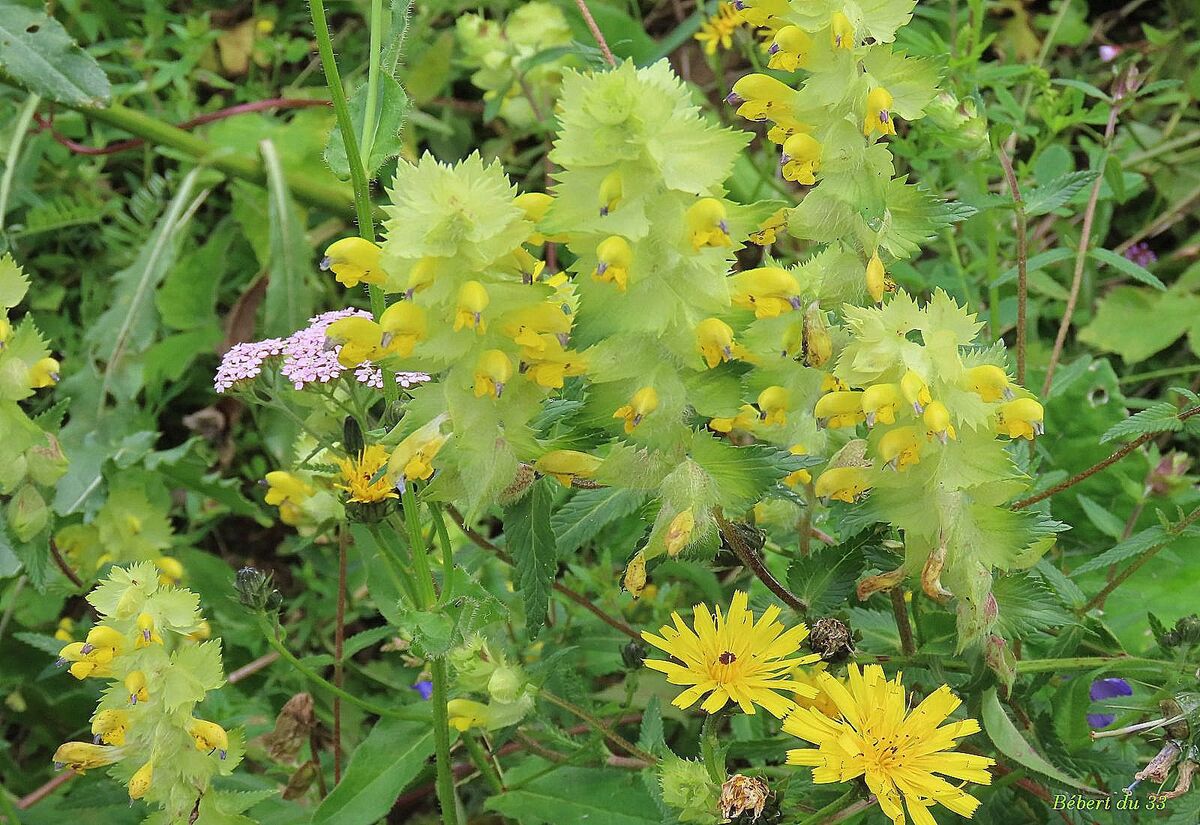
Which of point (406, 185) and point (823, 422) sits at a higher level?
point (406, 185)

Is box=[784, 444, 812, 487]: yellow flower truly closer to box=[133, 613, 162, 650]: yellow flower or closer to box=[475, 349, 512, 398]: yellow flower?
box=[475, 349, 512, 398]: yellow flower

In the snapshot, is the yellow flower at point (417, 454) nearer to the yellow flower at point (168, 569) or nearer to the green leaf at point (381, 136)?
the green leaf at point (381, 136)

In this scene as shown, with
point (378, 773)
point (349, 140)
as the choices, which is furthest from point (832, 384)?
point (378, 773)

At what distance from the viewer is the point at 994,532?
2.81 ft

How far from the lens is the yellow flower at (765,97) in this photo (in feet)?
3.00

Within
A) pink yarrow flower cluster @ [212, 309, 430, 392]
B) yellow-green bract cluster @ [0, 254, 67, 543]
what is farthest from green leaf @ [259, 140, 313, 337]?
pink yarrow flower cluster @ [212, 309, 430, 392]

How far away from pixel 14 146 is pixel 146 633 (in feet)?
4.51

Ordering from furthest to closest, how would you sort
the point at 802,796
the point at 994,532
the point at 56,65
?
the point at 56,65 → the point at 802,796 → the point at 994,532

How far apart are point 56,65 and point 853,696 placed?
4.95 feet

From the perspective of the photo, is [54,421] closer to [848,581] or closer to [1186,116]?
[848,581]

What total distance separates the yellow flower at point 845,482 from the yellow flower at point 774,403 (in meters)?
0.09

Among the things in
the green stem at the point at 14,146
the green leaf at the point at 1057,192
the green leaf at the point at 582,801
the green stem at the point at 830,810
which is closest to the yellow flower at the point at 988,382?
the green stem at the point at 830,810

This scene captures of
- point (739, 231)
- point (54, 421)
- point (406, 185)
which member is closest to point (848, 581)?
point (739, 231)

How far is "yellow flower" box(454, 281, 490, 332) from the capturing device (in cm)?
72
